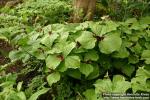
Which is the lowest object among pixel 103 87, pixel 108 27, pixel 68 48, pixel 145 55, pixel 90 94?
pixel 90 94

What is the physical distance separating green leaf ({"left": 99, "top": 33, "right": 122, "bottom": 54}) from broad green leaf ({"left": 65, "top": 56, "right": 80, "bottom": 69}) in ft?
0.87

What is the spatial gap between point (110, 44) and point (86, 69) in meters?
0.32

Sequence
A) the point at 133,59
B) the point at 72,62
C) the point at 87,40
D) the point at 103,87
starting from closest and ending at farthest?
1. the point at 103,87
2. the point at 72,62
3. the point at 87,40
4. the point at 133,59

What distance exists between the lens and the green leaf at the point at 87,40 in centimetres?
286

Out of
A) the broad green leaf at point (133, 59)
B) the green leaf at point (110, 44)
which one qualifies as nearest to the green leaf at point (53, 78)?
the green leaf at point (110, 44)

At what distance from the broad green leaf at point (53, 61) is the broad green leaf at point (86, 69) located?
0.71 feet

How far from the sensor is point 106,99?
253 centimetres

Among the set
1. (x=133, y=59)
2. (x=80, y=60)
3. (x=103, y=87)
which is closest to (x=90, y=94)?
(x=103, y=87)

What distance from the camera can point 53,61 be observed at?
2.81 m

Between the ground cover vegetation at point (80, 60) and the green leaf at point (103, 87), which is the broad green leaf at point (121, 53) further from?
the green leaf at point (103, 87)

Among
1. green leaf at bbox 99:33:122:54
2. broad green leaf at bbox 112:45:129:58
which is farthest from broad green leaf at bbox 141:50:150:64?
green leaf at bbox 99:33:122:54

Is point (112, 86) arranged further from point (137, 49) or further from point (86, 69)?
point (137, 49)

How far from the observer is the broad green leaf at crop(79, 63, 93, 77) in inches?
111

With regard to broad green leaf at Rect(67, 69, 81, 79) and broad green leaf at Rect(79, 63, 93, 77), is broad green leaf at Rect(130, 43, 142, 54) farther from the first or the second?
broad green leaf at Rect(67, 69, 81, 79)
